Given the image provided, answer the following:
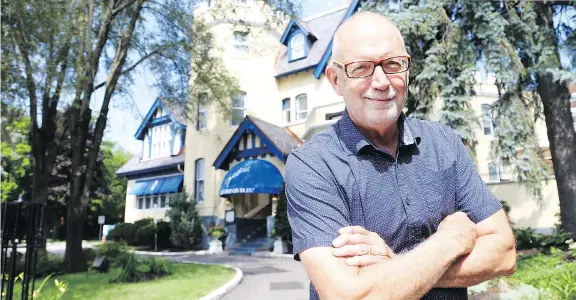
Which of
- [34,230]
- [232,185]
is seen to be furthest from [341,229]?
[232,185]

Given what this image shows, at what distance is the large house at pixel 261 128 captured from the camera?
19.5 metres

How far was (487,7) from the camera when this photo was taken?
10469 mm

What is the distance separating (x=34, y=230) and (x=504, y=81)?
1050cm

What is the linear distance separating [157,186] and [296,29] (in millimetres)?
13955

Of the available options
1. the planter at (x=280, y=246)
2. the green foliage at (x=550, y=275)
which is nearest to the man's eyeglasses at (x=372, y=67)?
the green foliage at (x=550, y=275)

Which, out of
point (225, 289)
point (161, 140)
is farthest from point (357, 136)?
point (161, 140)

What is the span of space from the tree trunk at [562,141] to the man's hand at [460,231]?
10.8 meters

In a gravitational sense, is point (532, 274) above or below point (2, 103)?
below

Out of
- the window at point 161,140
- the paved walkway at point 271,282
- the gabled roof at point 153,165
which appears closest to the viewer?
the paved walkway at point 271,282

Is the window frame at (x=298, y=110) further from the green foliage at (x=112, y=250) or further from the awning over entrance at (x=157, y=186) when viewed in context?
the green foliage at (x=112, y=250)

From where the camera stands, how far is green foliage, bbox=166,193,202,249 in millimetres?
22000

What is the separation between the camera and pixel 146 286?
9484 millimetres

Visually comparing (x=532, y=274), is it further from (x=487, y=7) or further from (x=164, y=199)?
(x=164, y=199)

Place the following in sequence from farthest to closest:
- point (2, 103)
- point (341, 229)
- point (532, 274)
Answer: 1. point (2, 103)
2. point (532, 274)
3. point (341, 229)
